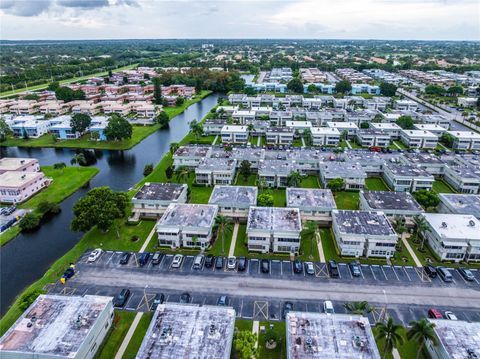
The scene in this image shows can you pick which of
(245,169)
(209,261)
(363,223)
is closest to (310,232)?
(363,223)

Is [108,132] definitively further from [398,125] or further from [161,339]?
[398,125]

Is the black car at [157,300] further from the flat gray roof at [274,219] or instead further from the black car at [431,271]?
the black car at [431,271]

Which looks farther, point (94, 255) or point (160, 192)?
point (160, 192)

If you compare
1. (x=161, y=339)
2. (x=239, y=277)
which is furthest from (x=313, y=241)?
(x=161, y=339)

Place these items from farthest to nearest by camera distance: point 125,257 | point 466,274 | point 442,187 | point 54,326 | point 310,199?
1. point 442,187
2. point 310,199
3. point 125,257
4. point 466,274
5. point 54,326

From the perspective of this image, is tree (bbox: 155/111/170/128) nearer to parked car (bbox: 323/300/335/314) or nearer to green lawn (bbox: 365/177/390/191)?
green lawn (bbox: 365/177/390/191)

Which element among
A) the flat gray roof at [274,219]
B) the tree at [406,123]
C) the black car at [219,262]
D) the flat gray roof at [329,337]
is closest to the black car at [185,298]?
the black car at [219,262]

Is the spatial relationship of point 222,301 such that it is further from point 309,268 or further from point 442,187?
point 442,187
